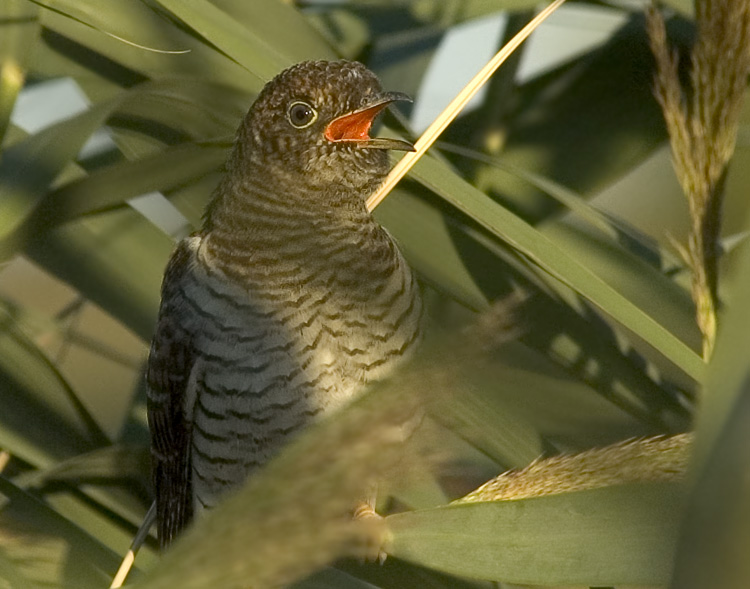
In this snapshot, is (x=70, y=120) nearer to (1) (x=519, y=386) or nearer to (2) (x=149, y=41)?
(2) (x=149, y=41)

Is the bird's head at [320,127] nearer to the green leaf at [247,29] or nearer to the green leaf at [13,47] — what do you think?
the green leaf at [247,29]

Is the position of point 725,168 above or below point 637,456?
above

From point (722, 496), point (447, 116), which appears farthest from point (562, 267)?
point (722, 496)

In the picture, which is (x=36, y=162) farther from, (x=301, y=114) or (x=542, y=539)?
(x=542, y=539)

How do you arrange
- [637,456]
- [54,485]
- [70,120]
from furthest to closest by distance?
[54,485]
[70,120]
[637,456]

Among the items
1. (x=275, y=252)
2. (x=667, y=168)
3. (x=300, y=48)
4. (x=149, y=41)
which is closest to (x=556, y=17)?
(x=667, y=168)

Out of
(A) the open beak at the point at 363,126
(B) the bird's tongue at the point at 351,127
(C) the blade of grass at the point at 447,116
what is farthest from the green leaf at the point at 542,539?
(B) the bird's tongue at the point at 351,127

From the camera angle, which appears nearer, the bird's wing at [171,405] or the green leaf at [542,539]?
the green leaf at [542,539]
